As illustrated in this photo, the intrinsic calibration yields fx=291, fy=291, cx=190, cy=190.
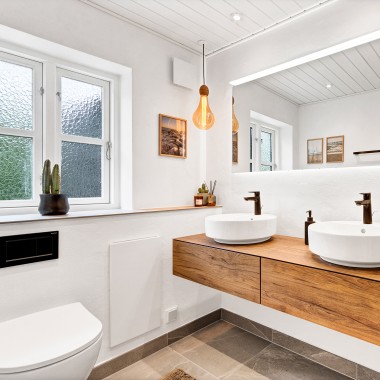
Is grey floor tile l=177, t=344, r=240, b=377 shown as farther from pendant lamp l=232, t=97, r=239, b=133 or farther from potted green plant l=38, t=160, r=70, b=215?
pendant lamp l=232, t=97, r=239, b=133

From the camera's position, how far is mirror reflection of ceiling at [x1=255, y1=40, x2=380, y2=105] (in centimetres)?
172

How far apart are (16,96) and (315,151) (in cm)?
191

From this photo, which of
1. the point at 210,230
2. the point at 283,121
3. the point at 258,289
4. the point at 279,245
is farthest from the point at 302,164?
the point at 258,289

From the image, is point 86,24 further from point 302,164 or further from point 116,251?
point 302,164

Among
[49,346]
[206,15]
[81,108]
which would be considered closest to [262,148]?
[206,15]

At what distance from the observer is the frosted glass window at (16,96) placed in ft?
5.61

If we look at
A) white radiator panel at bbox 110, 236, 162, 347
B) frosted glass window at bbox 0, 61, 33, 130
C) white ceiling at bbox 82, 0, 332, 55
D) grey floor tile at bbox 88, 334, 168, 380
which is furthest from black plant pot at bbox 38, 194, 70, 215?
white ceiling at bbox 82, 0, 332, 55

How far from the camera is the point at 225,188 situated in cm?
242

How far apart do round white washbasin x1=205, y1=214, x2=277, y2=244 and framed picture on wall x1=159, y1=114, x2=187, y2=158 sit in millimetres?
727

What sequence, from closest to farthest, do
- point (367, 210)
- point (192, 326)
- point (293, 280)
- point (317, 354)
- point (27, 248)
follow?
point (293, 280), point (27, 248), point (367, 210), point (317, 354), point (192, 326)

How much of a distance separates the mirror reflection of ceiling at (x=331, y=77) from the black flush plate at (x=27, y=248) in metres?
1.78

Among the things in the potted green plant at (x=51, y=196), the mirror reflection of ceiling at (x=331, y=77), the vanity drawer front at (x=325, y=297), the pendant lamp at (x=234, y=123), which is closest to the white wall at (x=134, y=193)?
the potted green plant at (x=51, y=196)

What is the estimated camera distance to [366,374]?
169 cm

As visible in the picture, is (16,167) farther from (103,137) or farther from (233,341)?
(233,341)
